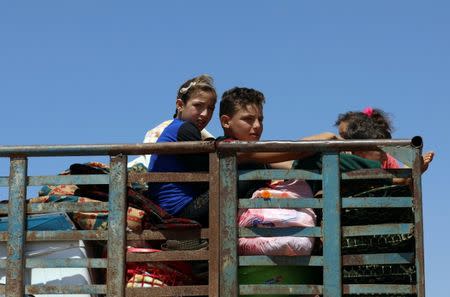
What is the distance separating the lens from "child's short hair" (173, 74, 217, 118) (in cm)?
607

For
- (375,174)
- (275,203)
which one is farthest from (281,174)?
(375,174)

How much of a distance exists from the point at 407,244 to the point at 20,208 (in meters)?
2.15

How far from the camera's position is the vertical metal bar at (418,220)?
462cm

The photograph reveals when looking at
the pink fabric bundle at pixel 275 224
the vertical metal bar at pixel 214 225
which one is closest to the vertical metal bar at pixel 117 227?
the vertical metal bar at pixel 214 225

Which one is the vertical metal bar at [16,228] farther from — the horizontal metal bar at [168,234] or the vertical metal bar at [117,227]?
the horizontal metal bar at [168,234]

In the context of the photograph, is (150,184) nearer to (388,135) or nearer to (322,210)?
(322,210)

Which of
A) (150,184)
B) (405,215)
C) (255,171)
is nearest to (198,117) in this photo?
(150,184)

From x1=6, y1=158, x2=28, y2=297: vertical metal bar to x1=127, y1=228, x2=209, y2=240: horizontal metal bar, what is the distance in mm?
613

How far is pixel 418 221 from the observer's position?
4676 millimetres

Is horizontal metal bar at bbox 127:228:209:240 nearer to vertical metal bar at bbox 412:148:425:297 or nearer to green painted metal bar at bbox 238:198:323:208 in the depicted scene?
green painted metal bar at bbox 238:198:323:208

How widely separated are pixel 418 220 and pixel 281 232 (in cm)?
73

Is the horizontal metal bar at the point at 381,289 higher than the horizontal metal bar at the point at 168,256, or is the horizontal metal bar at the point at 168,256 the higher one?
the horizontal metal bar at the point at 168,256

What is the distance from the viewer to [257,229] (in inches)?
188

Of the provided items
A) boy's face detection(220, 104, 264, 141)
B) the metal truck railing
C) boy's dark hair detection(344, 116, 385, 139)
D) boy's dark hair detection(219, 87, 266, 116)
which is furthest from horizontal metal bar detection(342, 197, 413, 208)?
boy's dark hair detection(219, 87, 266, 116)
